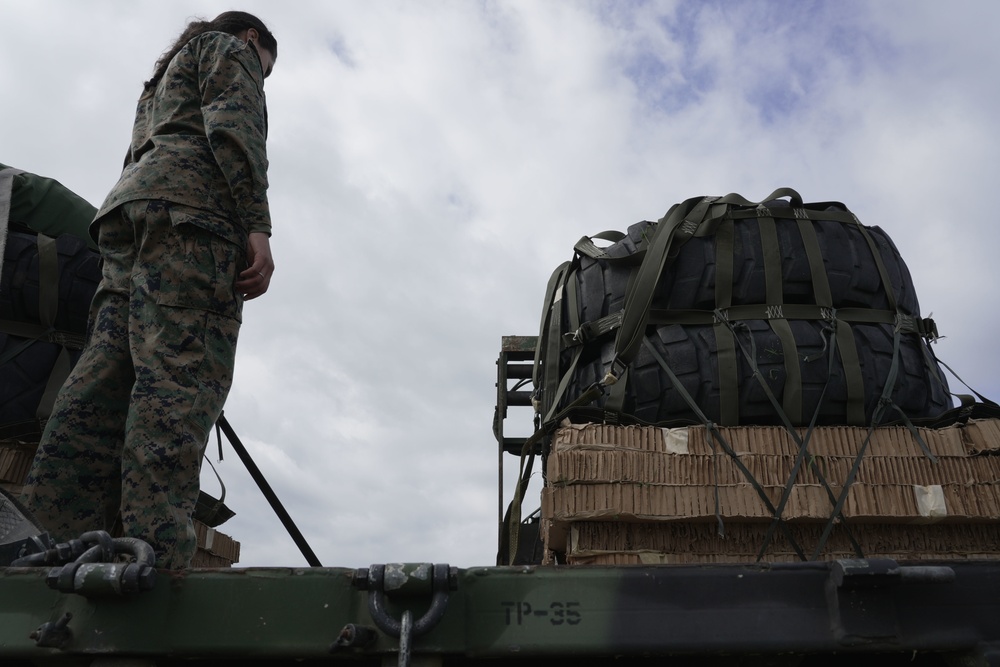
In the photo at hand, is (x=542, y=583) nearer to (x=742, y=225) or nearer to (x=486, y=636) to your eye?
(x=486, y=636)

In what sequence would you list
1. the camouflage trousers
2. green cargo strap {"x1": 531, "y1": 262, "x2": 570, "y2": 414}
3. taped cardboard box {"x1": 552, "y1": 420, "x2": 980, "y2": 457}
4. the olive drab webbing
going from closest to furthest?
1. the camouflage trousers
2. taped cardboard box {"x1": 552, "y1": 420, "x2": 980, "y2": 457}
3. the olive drab webbing
4. green cargo strap {"x1": 531, "y1": 262, "x2": 570, "y2": 414}

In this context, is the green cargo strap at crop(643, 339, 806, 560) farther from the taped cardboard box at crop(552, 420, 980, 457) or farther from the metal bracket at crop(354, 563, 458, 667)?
the metal bracket at crop(354, 563, 458, 667)

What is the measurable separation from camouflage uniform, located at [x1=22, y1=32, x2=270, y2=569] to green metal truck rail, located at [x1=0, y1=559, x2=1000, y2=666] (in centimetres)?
74

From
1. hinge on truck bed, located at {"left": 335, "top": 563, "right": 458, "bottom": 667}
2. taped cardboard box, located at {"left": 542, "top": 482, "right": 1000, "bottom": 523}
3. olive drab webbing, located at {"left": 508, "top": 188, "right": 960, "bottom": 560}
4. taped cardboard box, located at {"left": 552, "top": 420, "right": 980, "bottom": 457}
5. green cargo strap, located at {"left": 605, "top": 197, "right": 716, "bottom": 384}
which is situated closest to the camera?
hinge on truck bed, located at {"left": 335, "top": 563, "right": 458, "bottom": 667}

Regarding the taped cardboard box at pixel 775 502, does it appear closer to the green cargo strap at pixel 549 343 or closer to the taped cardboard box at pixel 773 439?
the taped cardboard box at pixel 773 439

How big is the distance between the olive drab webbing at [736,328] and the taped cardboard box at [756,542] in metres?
0.06

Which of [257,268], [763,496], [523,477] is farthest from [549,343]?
[257,268]

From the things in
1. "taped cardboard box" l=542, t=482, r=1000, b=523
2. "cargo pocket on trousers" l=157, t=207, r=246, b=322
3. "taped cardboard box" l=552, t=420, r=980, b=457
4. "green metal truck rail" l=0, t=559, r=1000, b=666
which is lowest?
"green metal truck rail" l=0, t=559, r=1000, b=666

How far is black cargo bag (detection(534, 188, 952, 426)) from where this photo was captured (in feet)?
8.94

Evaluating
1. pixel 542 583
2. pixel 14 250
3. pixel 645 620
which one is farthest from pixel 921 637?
pixel 14 250

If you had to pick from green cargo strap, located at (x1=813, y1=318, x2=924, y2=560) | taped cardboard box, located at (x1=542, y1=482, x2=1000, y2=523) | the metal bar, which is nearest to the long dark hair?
the metal bar

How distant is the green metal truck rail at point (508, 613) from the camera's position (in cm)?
122

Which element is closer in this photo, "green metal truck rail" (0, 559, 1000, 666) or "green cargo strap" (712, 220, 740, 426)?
"green metal truck rail" (0, 559, 1000, 666)

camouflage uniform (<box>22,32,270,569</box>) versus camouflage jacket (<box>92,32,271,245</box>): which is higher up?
camouflage jacket (<box>92,32,271,245</box>)
